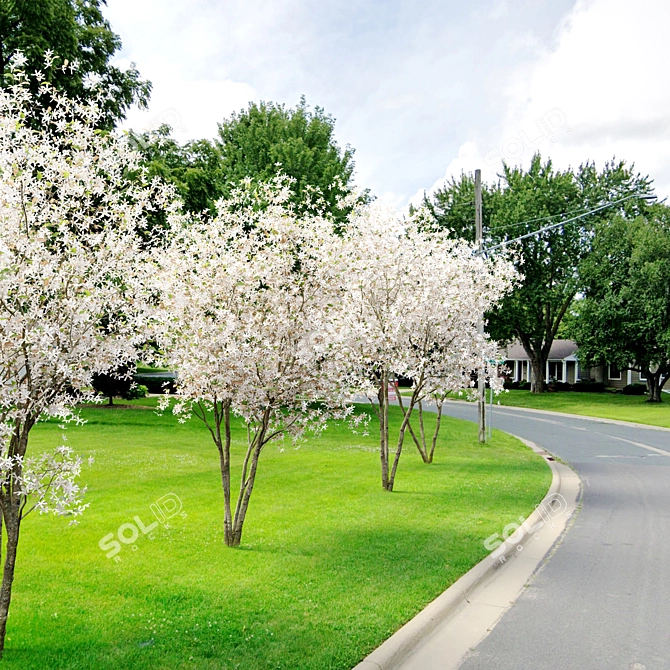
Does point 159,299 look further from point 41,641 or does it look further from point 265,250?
point 41,641

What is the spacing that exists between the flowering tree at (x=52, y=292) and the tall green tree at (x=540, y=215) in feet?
123

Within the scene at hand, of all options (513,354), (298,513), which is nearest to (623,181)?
(513,354)

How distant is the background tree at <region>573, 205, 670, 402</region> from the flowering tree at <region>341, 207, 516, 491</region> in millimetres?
31522

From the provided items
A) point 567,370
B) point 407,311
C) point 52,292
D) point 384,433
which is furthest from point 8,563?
point 567,370

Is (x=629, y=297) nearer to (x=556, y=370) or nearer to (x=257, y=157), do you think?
(x=556, y=370)


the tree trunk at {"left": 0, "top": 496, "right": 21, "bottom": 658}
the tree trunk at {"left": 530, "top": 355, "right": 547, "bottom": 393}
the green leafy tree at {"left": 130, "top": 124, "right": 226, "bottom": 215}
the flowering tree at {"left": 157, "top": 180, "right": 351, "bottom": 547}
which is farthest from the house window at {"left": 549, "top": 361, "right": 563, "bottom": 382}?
the tree trunk at {"left": 0, "top": 496, "right": 21, "bottom": 658}

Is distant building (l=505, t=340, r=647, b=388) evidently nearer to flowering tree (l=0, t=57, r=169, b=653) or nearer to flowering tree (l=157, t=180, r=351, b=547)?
flowering tree (l=157, t=180, r=351, b=547)

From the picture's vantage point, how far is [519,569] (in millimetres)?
8047

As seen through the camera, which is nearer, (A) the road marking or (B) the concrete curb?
(A) the road marking

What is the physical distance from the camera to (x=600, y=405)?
1628 inches

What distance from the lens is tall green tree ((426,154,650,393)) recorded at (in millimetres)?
41875

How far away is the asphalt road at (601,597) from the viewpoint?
5.50 m

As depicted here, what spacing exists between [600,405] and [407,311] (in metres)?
33.7

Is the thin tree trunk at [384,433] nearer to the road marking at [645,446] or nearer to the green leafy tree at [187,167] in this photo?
the road marking at [645,446]
